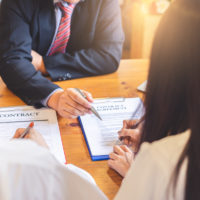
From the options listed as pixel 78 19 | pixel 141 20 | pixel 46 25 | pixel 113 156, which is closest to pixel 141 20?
pixel 141 20

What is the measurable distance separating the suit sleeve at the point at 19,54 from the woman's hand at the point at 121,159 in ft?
1.27

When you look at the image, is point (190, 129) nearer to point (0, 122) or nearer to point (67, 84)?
point (0, 122)

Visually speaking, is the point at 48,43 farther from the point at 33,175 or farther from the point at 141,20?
the point at 141,20

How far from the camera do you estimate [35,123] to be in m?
0.91

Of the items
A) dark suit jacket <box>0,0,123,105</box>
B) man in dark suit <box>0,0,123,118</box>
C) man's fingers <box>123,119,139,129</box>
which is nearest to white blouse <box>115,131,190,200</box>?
man's fingers <box>123,119,139,129</box>

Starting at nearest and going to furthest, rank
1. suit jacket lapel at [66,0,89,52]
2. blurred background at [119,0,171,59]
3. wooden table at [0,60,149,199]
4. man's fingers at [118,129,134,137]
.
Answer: wooden table at [0,60,149,199] < man's fingers at [118,129,134,137] < suit jacket lapel at [66,0,89,52] < blurred background at [119,0,171,59]

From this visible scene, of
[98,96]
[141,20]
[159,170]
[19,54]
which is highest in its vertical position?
[159,170]

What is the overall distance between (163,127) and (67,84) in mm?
737

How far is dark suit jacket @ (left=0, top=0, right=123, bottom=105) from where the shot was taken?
43.9 inches

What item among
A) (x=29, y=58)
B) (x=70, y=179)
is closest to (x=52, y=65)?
(x=29, y=58)

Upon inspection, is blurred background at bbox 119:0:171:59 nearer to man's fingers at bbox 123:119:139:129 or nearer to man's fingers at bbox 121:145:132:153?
man's fingers at bbox 123:119:139:129

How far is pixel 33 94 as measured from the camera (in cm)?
105

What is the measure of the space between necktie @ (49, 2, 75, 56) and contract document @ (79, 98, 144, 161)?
459mm

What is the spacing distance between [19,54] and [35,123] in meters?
0.39
